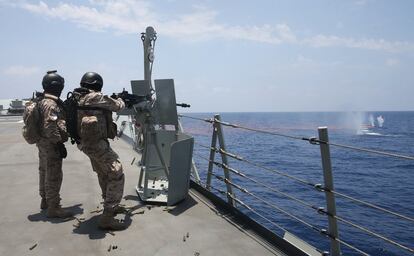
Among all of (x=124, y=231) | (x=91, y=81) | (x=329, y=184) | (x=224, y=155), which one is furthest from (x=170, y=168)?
(x=329, y=184)

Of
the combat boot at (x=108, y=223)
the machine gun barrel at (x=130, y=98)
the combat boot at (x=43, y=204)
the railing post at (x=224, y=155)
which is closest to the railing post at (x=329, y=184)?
the railing post at (x=224, y=155)

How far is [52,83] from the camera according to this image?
496 centimetres

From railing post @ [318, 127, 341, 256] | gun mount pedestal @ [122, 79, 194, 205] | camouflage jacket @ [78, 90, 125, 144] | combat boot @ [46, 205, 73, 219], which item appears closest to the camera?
railing post @ [318, 127, 341, 256]

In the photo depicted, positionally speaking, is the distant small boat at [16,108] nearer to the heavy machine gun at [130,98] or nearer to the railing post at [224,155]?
the heavy machine gun at [130,98]

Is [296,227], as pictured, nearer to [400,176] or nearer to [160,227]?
[160,227]

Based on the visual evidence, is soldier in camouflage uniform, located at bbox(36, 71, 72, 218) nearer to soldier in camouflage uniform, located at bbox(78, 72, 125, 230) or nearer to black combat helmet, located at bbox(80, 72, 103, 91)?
soldier in camouflage uniform, located at bbox(78, 72, 125, 230)

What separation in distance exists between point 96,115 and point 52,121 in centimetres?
72

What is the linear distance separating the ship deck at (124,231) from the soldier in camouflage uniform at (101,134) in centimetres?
31

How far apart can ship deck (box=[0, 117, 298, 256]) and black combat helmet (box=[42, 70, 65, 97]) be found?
1.74 m

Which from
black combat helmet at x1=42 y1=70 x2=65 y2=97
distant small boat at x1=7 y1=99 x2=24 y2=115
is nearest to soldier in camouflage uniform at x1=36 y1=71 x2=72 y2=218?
black combat helmet at x1=42 y1=70 x2=65 y2=97

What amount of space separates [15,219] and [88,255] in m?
1.78

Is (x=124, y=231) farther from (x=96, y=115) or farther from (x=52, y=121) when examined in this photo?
(x=52, y=121)

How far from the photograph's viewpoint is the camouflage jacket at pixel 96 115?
4406mm

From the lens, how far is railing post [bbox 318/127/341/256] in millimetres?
3178
